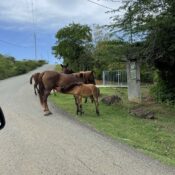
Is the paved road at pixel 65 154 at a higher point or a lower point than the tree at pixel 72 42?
lower

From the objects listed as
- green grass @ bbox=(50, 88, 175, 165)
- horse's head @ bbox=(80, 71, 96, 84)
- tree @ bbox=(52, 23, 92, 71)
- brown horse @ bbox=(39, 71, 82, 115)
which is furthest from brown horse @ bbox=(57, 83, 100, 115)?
tree @ bbox=(52, 23, 92, 71)

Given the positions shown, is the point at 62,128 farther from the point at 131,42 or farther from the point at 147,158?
the point at 131,42

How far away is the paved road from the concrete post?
8.85 meters

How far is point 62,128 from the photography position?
1222 cm

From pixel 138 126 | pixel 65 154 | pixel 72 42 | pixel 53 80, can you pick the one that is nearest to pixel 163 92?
pixel 53 80

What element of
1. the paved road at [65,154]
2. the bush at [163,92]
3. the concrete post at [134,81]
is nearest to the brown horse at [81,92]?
the paved road at [65,154]

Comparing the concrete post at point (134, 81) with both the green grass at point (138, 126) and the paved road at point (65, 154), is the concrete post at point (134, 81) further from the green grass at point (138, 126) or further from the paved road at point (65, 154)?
the paved road at point (65, 154)

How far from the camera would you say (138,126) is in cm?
1368

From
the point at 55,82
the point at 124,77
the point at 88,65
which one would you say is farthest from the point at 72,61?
the point at 55,82

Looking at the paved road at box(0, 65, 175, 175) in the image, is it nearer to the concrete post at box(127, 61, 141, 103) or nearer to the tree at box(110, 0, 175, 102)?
the tree at box(110, 0, 175, 102)

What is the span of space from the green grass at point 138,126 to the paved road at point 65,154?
2.11 ft

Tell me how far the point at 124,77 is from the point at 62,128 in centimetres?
2066

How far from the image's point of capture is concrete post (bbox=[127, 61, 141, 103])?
2133cm

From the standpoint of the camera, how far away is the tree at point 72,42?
1581 inches
